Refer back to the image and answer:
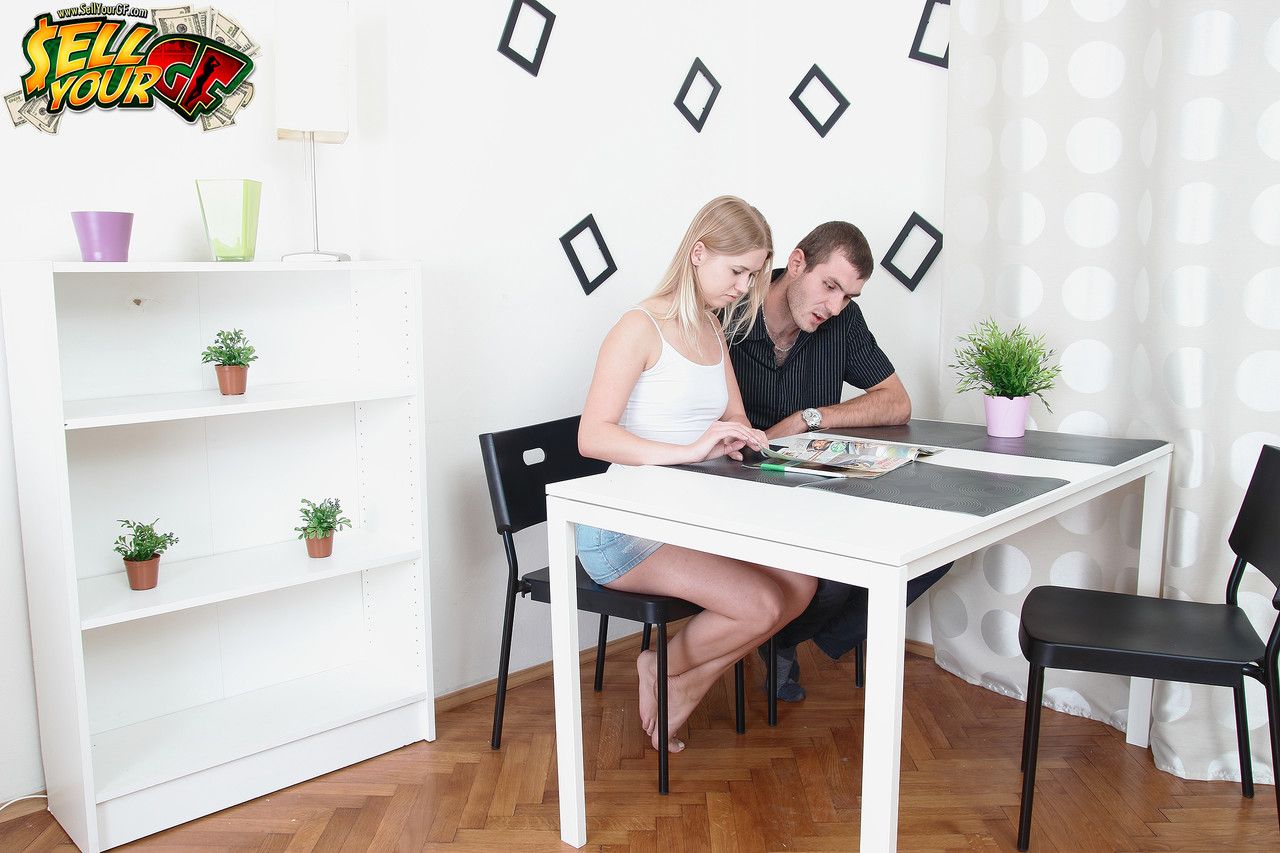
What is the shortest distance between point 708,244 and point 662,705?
1.01 metres

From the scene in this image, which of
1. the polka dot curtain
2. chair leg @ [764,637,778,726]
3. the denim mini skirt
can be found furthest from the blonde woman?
the polka dot curtain

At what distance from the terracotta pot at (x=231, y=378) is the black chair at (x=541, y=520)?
54 centimetres

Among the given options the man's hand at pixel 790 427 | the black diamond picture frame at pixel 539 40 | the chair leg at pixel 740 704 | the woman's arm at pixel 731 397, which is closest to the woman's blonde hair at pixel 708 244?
the woman's arm at pixel 731 397

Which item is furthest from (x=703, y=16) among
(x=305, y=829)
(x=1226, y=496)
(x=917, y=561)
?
(x=305, y=829)

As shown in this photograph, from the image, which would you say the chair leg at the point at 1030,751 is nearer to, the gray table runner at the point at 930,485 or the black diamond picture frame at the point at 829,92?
the gray table runner at the point at 930,485

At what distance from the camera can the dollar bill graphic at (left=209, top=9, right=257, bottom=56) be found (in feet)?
7.14

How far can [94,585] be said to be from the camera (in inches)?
82.7

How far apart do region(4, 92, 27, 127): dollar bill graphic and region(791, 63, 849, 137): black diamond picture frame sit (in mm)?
2155

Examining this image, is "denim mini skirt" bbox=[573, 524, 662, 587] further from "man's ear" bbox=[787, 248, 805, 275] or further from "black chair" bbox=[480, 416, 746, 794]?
"man's ear" bbox=[787, 248, 805, 275]

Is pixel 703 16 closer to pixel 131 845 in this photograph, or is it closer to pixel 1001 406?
pixel 1001 406

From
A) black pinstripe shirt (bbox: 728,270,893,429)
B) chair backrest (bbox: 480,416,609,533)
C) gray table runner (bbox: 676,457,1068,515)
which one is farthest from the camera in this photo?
black pinstripe shirt (bbox: 728,270,893,429)

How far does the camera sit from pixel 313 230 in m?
2.37

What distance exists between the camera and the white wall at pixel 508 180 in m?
2.13

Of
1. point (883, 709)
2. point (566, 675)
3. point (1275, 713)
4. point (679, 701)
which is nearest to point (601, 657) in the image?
point (679, 701)
